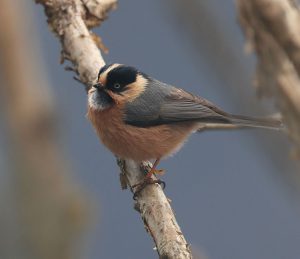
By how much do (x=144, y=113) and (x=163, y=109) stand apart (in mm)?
160

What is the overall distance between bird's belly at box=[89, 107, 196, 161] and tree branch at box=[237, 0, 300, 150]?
286cm

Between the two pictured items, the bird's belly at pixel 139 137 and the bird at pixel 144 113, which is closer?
the bird's belly at pixel 139 137

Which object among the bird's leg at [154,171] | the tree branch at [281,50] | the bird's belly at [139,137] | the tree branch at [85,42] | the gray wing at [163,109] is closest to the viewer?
the tree branch at [281,50]

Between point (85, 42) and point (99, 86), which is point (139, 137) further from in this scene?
point (85, 42)

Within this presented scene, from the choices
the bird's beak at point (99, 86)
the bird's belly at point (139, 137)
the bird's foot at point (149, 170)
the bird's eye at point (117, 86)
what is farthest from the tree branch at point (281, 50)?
the bird's eye at point (117, 86)

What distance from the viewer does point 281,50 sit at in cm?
193

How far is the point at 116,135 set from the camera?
197 inches

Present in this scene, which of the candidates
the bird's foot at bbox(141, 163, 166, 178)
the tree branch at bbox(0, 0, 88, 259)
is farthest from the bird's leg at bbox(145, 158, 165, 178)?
the tree branch at bbox(0, 0, 88, 259)

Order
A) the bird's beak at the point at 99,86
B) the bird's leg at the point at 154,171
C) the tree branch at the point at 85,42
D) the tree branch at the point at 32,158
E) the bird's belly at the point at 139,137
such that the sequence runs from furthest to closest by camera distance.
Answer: the bird's beak at the point at 99,86 < the bird's belly at the point at 139,137 < the bird's leg at the point at 154,171 < the tree branch at the point at 85,42 < the tree branch at the point at 32,158

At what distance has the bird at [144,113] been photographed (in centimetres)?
502

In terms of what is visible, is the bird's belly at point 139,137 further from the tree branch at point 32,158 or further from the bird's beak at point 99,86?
the tree branch at point 32,158

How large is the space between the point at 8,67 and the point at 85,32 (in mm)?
1943

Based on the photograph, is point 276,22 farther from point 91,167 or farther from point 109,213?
point 109,213

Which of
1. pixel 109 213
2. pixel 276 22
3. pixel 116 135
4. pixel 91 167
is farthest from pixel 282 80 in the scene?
pixel 109 213
